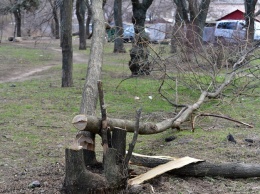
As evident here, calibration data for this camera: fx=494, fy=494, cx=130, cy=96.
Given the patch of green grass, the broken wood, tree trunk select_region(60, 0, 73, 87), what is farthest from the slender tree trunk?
tree trunk select_region(60, 0, 73, 87)

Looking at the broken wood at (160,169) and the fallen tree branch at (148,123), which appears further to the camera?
the broken wood at (160,169)

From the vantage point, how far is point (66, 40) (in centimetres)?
1318

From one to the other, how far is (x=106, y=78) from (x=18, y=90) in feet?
12.7

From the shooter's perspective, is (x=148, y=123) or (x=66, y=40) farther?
(x=66, y=40)

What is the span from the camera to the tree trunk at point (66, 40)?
1277cm

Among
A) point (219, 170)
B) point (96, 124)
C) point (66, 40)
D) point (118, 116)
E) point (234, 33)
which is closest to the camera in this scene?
point (96, 124)

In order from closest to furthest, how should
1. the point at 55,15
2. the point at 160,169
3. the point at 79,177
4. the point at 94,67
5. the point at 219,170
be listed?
the point at 79,177 < the point at 160,169 < the point at 219,170 < the point at 94,67 < the point at 55,15

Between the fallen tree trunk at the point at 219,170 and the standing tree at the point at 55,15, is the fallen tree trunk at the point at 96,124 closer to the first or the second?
the fallen tree trunk at the point at 219,170

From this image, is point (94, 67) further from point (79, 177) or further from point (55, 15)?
point (55, 15)

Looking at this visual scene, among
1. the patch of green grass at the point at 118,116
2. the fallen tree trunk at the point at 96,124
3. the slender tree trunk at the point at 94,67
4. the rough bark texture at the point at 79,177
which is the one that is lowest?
the patch of green grass at the point at 118,116

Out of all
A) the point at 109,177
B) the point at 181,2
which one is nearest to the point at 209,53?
the point at 109,177

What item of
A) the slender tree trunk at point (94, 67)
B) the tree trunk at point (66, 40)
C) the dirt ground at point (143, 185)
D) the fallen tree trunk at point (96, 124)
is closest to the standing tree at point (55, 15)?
the tree trunk at point (66, 40)

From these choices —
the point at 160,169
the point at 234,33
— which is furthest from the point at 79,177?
the point at 234,33

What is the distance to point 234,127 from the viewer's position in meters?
8.73
